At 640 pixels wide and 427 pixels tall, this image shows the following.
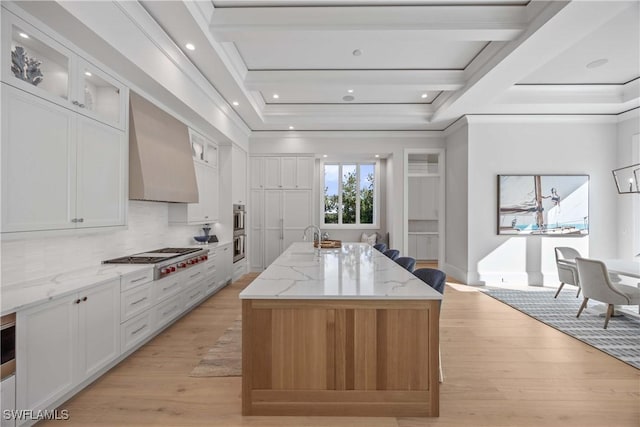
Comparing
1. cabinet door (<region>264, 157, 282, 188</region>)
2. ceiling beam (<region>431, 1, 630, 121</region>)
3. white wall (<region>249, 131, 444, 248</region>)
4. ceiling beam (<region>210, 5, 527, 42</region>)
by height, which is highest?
ceiling beam (<region>210, 5, 527, 42</region>)

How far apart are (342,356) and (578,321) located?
355 centimetres

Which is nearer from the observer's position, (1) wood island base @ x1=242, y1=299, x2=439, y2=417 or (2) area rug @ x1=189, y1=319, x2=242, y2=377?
(1) wood island base @ x1=242, y1=299, x2=439, y2=417

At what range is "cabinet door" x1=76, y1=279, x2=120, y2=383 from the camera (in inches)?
87.4

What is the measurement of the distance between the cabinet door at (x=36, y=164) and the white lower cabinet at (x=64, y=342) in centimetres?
55

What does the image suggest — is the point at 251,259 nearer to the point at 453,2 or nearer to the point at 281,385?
the point at 281,385

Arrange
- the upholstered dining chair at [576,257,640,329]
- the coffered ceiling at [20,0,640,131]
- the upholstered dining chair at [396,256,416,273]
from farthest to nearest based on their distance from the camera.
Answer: the upholstered dining chair at [576,257,640,329]
the upholstered dining chair at [396,256,416,273]
the coffered ceiling at [20,0,640,131]

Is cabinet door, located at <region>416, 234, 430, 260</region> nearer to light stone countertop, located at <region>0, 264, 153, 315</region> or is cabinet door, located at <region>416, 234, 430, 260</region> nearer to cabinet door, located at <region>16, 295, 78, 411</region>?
light stone countertop, located at <region>0, 264, 153, 315</region>

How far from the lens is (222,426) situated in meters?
1.97

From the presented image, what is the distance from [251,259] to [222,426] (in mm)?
5050

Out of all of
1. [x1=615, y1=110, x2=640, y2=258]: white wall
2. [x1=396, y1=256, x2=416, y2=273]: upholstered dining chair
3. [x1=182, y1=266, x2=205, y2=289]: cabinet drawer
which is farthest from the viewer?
[x1=615, y1=110, x2=640, y2=258]: white wall

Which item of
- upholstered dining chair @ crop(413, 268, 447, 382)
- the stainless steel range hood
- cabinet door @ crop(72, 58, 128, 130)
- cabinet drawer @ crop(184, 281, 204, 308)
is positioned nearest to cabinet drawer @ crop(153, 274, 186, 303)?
cabinet drawer @ crop(184, 281, 204, 308)

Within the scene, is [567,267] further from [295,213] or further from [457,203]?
[295,213]

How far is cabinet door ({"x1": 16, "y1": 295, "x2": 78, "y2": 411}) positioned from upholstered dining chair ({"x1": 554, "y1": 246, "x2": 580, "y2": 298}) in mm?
5635

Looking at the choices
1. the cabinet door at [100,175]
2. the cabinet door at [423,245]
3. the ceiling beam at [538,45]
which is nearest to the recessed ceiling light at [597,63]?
the ceiling beam at [538,45]
